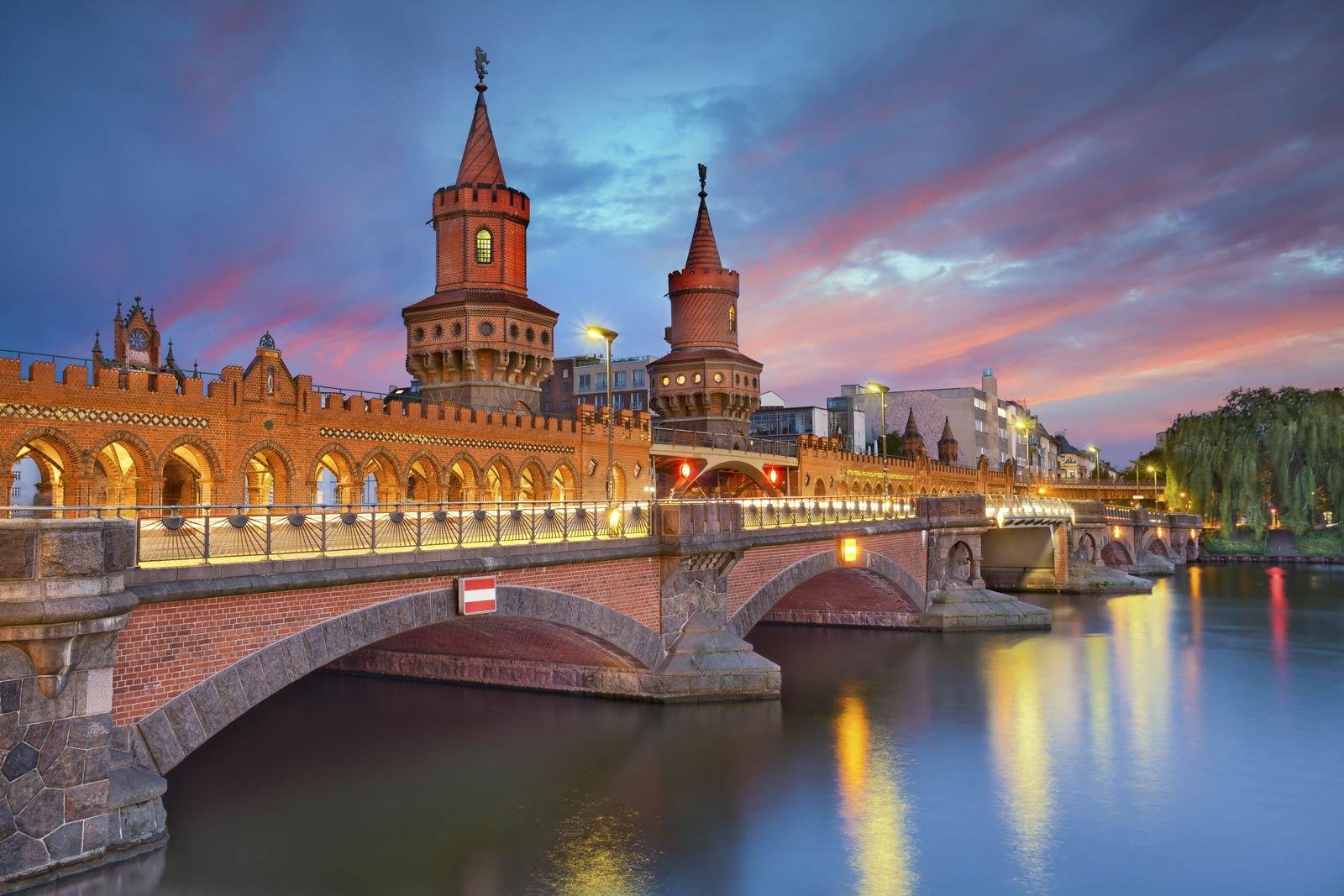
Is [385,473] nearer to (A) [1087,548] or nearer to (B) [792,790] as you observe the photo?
(B) [792,790]

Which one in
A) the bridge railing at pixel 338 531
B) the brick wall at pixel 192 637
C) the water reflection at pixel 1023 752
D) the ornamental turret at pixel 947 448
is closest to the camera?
the brick wall at pixel 192 637

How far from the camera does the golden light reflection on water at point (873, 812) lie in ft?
66.4

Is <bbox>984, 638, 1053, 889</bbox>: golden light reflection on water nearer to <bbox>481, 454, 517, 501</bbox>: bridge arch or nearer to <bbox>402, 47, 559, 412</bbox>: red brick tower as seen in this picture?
<bbox>481, 454, 517, 501</bbox>: bridge arch

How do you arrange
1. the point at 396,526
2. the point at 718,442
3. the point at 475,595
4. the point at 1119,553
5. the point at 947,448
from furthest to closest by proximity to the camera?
1. the point at 947,448
2. the point at 1119,553
3. the point at 718,442
4. the point at 475,595
5. the point at 396,526

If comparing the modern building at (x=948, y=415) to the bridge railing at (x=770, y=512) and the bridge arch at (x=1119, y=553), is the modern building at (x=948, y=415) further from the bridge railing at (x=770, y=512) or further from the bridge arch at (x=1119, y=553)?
the bridge railing at (x=770, y=512)

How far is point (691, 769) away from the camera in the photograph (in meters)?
26.8

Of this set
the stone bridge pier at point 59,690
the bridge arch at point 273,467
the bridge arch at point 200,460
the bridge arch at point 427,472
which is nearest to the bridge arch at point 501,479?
the bridge arch at point 427,472

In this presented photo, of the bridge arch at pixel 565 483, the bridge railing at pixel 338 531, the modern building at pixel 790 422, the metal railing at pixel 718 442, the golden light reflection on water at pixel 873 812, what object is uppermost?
the modern building at pixel 790 422

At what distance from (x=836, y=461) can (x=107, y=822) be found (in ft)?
227

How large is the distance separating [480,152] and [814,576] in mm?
27757

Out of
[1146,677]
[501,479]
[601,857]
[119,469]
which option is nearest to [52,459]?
[119,469]

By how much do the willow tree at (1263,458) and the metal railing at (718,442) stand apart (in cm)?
4092

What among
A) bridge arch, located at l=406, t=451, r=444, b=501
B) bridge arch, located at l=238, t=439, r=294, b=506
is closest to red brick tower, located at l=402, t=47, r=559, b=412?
bridge arch, located at l=406, t=451, r=444, b=501

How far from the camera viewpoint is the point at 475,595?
23750 millimetres
